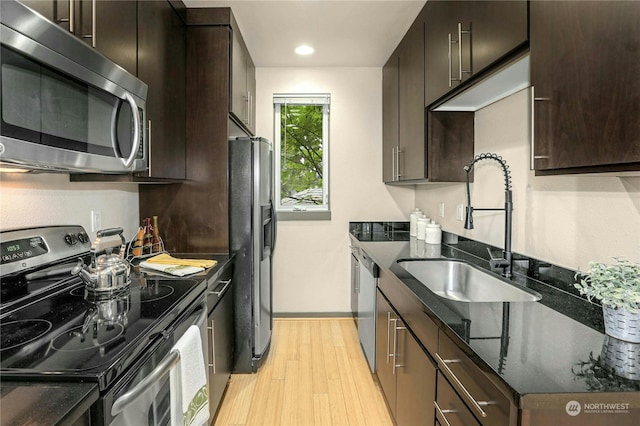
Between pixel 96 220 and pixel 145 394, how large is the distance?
48.4 inches

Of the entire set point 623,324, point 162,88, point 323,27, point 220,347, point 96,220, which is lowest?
point 220,347

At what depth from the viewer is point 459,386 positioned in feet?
3.60

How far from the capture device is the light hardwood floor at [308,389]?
7.10 feet

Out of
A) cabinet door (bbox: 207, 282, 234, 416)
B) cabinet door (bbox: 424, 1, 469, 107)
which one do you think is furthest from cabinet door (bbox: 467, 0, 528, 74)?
cabinet door (bbox: 207, 282, 234, 416)

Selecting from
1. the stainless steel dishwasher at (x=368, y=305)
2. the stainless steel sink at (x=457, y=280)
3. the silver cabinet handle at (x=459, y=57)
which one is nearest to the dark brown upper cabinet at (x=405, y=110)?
the silver cabinet handle at (x=459, y=57)

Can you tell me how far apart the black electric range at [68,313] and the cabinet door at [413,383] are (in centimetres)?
98

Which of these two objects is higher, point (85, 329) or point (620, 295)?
point (620, 295)

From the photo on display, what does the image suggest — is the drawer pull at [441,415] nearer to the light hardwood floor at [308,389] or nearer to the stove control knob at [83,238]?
the light hardwood floor at [308,389]

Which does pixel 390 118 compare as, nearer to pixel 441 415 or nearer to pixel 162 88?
pixel 162 88

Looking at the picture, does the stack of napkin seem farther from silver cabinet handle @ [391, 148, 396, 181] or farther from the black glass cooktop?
silver cabinet handle @ [391, 148, 396, 181]

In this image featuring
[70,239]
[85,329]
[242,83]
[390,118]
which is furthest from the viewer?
[390,118]

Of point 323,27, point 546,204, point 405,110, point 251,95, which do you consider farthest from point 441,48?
point 251,95

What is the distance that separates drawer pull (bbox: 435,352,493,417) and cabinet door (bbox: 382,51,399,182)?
6.77 ft

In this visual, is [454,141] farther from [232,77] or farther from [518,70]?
[232,77]
